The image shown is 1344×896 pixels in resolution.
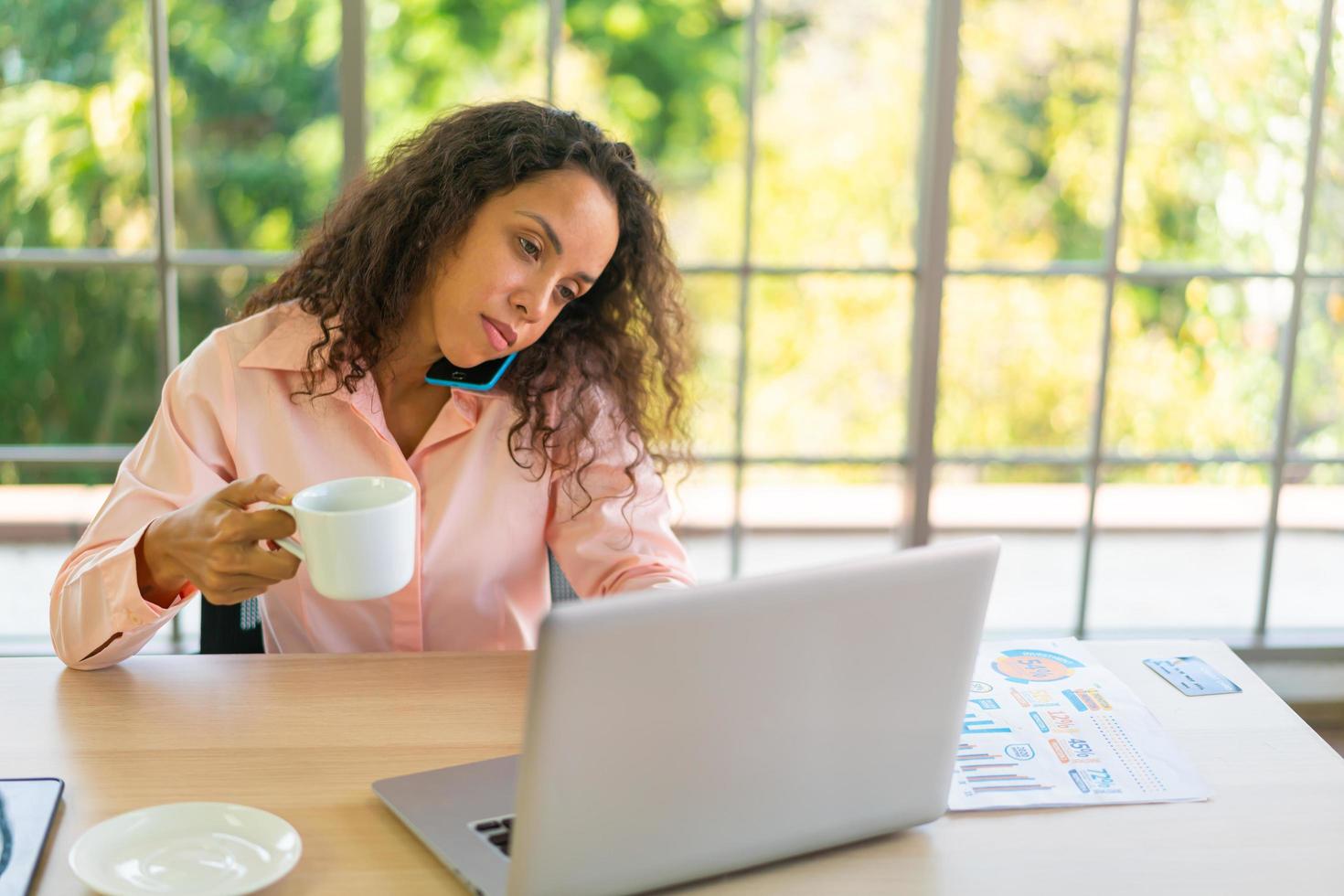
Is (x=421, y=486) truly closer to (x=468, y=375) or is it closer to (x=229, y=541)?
(x=468, y=375)

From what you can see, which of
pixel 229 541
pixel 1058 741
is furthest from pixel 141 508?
pixel 1058 741

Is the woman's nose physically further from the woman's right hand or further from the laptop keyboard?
the laptop keyboard

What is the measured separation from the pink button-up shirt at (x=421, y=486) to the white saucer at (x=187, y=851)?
0.51m

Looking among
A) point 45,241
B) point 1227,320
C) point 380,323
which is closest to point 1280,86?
point 1227,320

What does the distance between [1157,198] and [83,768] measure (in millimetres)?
4226

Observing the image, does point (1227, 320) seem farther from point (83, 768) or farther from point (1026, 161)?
point (83, 768)

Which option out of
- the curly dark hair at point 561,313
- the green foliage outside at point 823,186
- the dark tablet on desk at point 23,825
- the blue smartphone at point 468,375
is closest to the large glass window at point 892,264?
the green foliage outside at point 823,186

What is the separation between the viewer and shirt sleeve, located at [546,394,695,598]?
5.13 ft

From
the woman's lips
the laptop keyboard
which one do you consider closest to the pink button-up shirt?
the woman's lips

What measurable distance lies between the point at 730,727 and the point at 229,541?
552 mm

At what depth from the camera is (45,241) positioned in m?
2.65

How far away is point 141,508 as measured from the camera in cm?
139

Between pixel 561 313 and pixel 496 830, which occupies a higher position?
pixel 561 313

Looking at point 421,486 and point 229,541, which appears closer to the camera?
point 229,541
